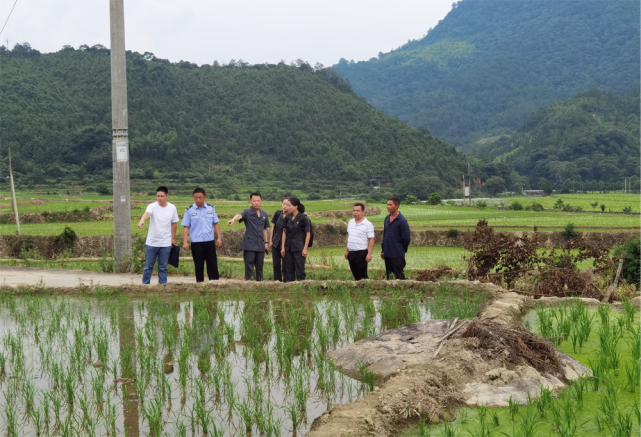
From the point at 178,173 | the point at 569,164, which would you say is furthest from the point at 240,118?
the point at 569,164

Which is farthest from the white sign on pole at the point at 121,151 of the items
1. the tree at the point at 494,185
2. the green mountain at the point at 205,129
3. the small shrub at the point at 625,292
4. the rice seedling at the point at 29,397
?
→ the tree at the point at 494,185

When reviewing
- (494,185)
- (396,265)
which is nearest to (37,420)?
(396,265)

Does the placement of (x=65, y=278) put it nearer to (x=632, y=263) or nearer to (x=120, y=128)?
(x=120, y=128)

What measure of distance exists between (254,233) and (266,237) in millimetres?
281

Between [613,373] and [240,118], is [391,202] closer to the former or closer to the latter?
[613,373]

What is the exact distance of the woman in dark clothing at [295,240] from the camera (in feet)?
33.1

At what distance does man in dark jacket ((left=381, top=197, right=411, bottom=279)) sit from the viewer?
383 inches

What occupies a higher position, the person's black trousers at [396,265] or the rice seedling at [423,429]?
the person's black trousers at [396,265]

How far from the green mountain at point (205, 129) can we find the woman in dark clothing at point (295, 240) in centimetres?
5261

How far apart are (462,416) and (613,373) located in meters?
1.48

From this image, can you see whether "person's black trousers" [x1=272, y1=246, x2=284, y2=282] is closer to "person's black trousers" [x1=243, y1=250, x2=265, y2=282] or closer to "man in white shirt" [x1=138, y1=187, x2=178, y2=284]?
"person's black trousers" [x1=243, y1=250, x2=265, y2=282]

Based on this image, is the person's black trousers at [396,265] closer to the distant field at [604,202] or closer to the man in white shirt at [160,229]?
the man in white shirt at [160,229]

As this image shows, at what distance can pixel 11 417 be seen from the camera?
4.15 metres

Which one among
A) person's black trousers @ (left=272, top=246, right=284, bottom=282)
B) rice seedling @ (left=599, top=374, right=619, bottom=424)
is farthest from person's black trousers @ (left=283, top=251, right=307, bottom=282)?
rice seedling @ (left=599, top=374, right=619, bottom=424)
